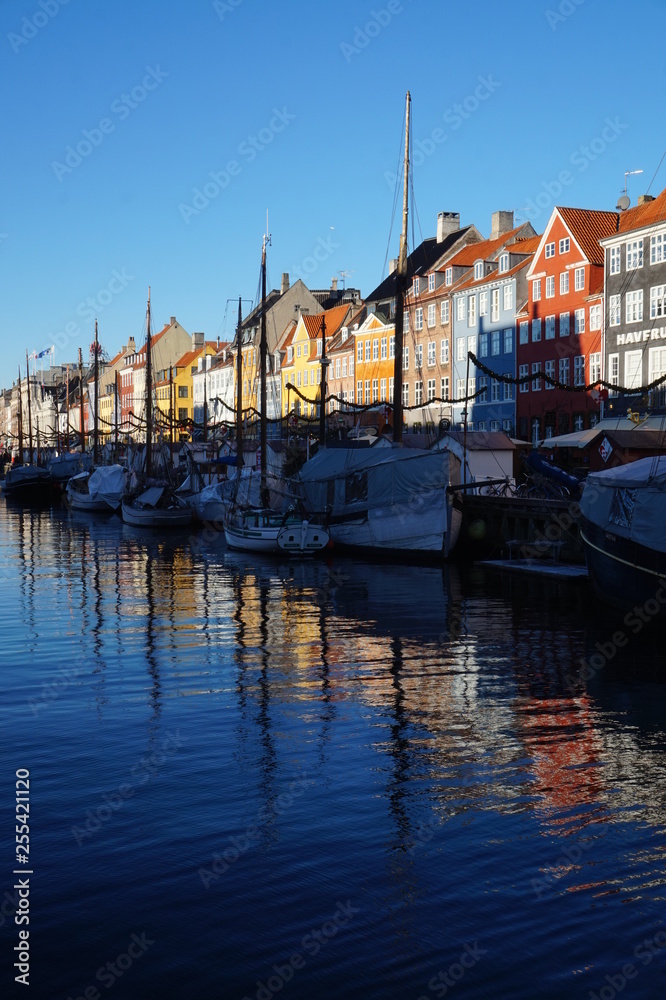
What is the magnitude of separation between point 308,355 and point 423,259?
61.7 ft

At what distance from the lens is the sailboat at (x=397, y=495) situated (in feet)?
141

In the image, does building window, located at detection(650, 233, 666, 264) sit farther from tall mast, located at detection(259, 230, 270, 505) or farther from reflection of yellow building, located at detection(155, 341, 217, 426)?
reflection of yellow building, located at detection(155, 341, 217, 426)

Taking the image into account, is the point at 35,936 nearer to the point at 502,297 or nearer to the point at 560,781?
the point at 560,781

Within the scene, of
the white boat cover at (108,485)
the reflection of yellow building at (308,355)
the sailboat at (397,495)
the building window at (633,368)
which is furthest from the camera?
the reflection of yellow building at (308,355)

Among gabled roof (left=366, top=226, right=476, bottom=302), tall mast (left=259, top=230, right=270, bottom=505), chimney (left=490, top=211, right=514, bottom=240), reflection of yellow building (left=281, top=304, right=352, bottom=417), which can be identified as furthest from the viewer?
reflection of yellow building (left=281, top=304, right=352, bottom=417)

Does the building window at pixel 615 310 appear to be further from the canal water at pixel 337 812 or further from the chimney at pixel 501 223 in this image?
the canal water at pixel 337 812

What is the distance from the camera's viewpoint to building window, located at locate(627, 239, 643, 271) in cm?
6147

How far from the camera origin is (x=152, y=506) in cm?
6719

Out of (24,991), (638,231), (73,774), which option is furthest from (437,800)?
(638,231)

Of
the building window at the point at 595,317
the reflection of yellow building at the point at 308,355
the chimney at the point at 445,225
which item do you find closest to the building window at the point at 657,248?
the building window at the point at 595,317

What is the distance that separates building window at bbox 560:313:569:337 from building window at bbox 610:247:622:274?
6097 millimetres

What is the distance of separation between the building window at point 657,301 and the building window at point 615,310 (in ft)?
9.12

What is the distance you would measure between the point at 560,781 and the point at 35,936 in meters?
6.73

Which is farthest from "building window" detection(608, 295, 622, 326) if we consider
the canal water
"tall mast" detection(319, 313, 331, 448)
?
the canal water
